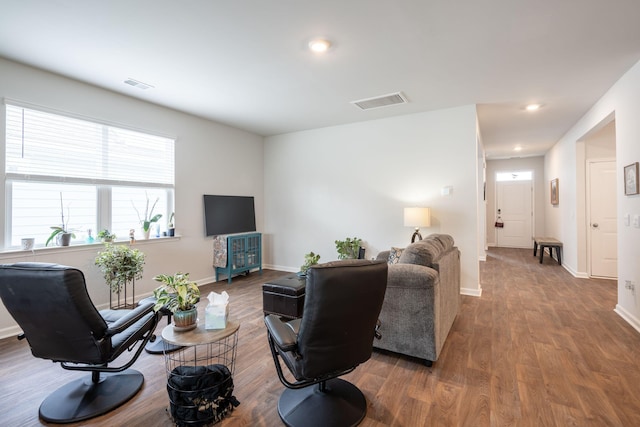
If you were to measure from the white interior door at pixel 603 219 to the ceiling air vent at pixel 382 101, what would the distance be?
12.3 ft

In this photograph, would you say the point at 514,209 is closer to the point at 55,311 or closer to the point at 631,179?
the point at 631,179

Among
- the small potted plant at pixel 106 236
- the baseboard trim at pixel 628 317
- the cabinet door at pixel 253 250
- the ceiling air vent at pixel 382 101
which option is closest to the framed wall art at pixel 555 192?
the baseboard trim at pixel 628 317

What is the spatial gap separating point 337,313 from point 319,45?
2388mm

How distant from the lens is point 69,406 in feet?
6.21

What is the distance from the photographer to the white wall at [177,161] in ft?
10.4

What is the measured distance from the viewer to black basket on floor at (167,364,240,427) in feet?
5.72

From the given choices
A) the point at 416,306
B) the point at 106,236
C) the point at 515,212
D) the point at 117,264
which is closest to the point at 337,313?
the point at 416,306

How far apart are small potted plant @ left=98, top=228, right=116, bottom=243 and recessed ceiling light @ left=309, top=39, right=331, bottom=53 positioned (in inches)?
127

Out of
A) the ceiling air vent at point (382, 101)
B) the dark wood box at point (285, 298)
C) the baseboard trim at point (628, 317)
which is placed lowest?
the baseboard trim at point (628, 317)

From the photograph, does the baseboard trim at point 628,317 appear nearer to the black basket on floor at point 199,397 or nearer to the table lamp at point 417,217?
the table lamp at point 417,217

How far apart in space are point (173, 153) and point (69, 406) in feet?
11.6

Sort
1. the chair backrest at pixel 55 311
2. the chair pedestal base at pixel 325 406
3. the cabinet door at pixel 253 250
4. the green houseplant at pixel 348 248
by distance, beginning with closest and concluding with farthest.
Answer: the chair backrest at pixel 55 311 → the chair pedestal base at pixel 325 406 → the green houseplant at pixel 348 248 → the cabinet door at pixel 253 250

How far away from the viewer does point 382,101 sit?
423 centimetres

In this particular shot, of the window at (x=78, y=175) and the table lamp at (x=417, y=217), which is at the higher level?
the window at (x=78, y=175)
